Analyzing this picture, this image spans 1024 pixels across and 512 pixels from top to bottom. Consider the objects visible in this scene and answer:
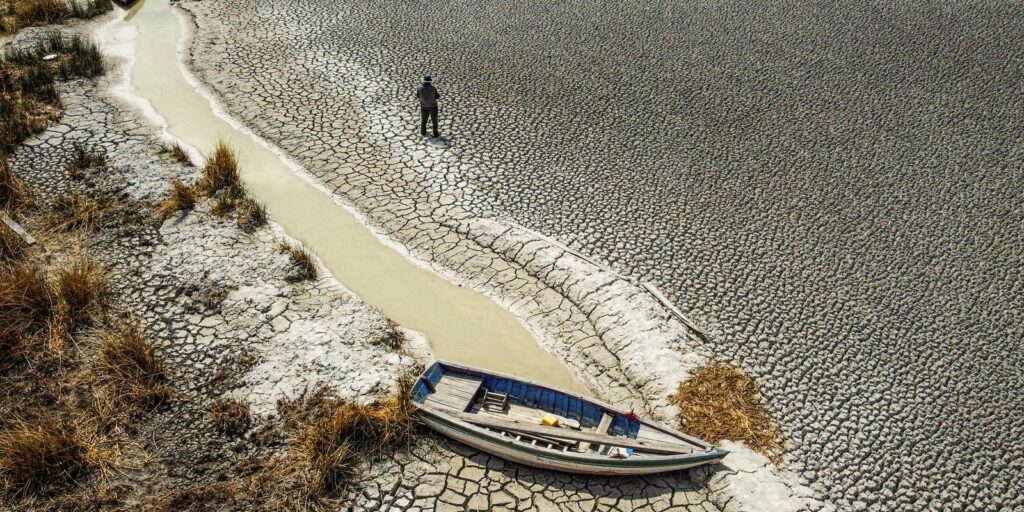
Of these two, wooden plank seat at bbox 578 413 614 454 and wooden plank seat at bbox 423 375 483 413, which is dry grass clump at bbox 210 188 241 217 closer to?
wooden plank seat at bbox 423 375 483 413

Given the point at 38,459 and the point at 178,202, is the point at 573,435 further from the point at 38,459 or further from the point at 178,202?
the point at 178,202

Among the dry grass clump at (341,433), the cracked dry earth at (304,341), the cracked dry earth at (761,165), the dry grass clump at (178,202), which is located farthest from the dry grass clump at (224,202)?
the dry grass clump at (341,433)

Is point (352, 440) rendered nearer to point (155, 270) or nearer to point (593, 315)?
point (593, 315)

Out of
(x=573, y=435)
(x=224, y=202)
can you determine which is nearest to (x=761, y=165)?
(x=573, y=435)

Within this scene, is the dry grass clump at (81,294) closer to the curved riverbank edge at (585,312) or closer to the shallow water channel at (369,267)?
the shallow water channel at (369,267)

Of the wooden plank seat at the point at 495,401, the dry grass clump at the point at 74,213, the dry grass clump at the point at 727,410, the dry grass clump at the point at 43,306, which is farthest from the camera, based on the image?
the dry grass clump at the point at 74,213

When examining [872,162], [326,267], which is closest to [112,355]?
[326,267]
